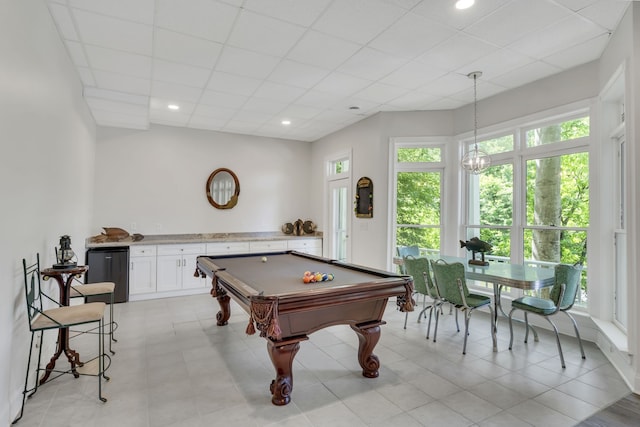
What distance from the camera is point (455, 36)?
309 centimetres

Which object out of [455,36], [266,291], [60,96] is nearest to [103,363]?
[266,291]

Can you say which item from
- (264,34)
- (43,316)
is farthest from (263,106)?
(43,316)

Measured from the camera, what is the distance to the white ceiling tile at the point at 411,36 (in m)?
2.89

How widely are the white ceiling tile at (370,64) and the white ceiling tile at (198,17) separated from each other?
1.30 metres

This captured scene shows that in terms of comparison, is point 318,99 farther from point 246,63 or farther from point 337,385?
point 337,385

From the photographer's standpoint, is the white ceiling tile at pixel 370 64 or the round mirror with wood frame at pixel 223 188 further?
the round mirror with wood frame at pixel 223 188

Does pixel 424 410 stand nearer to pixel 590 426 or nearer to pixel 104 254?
pixel 590 426

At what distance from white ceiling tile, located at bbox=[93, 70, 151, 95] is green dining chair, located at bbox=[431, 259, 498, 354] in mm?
3999

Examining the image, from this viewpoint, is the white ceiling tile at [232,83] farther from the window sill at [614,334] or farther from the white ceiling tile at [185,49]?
the window sill at [614,334]

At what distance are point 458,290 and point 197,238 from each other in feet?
15.0

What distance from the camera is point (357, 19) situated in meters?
2.84

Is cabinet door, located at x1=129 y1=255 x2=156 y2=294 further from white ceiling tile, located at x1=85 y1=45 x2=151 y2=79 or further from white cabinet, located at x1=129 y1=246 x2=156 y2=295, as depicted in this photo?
white ceiling tile, located at x1=85 y1=45 x2=151 y2=79

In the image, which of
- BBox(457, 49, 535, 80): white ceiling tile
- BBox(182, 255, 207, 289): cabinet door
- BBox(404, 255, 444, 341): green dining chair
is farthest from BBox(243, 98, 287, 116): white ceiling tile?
BBox(404, 255, 444, 341): green dining chair


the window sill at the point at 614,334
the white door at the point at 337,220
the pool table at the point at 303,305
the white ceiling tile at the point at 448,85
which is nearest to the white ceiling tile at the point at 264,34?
the white ceiling tile at the point at 448,85
